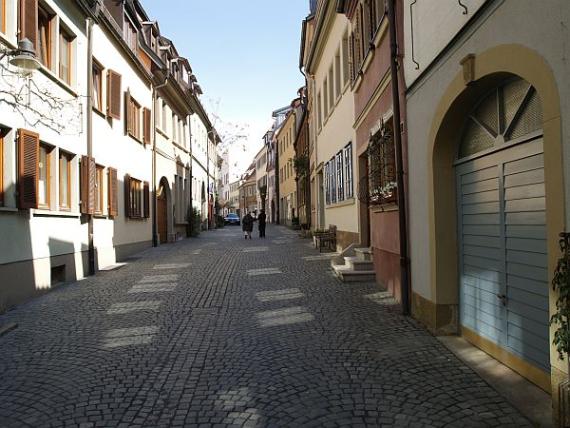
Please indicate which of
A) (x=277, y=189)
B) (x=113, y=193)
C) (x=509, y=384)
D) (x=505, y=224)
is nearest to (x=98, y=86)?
(x=113, y=193)

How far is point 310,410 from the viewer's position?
414cm

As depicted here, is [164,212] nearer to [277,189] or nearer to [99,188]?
[99,188]

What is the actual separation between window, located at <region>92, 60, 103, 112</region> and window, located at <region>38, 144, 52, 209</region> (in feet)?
10.8

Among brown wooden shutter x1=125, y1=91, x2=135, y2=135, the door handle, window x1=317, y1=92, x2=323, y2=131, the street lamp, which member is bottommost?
the door handle

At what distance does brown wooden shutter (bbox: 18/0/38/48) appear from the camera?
9.20m

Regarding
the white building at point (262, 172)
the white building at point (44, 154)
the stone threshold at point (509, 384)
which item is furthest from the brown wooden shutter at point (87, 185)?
the white building at point (262, 172)

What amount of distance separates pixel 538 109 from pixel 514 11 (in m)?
0.76

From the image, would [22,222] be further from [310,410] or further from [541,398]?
[541,398]

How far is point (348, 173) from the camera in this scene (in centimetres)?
1417

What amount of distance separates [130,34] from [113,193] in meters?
6.21

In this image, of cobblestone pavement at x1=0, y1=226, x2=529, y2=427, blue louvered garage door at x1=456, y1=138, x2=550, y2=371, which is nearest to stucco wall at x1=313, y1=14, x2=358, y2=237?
cobblestone pavement at x1=0, y1=226, x2=529, y2=427

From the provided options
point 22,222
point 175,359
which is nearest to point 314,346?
point 175,359

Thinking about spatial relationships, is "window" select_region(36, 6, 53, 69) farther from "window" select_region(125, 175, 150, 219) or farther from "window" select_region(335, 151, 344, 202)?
"window" select_region(335, 151, 344, 202)

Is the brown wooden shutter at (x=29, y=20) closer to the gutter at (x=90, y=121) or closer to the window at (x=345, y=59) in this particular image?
the gutter at (x=90, y=121)
